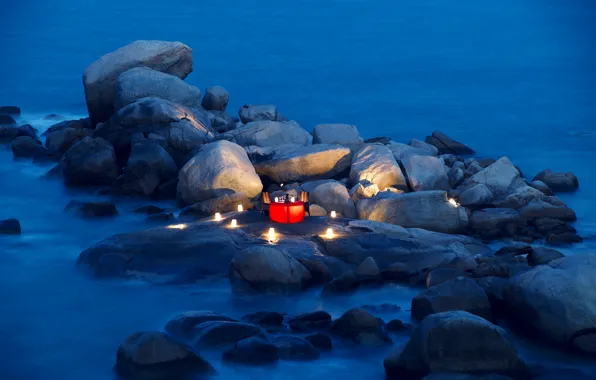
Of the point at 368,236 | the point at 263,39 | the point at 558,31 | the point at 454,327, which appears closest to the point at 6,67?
the point at 263,39

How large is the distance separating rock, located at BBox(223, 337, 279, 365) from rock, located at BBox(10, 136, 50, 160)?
9574 mm

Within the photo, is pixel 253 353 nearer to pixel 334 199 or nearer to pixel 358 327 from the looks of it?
pixel 358 327

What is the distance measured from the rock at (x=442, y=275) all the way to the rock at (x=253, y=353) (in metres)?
2.31

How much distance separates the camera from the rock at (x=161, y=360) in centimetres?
991

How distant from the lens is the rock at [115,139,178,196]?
16.1 m

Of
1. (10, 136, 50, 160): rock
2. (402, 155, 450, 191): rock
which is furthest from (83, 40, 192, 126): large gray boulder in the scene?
(402, 155, 450, 191): rock

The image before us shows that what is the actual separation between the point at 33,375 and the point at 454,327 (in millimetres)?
3973

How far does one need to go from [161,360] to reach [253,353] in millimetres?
880

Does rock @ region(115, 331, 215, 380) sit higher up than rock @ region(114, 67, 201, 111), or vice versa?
rock @ region(114, 67, 201, 111)

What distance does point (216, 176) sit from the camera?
49.8ft

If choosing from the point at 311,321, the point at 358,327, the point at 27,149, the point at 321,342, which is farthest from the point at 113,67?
the point at 321,342

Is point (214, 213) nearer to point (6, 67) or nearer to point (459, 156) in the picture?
point (459, 156)

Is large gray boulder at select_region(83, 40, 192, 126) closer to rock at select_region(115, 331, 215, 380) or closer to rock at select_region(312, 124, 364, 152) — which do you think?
rock at select_region(312, 124, 364, 152)

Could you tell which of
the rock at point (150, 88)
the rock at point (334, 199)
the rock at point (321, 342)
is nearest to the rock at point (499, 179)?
the rock at point (334, 199)
